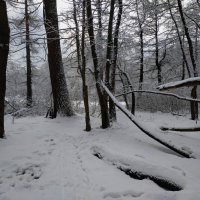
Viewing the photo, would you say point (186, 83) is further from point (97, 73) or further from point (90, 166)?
point (97, 73)

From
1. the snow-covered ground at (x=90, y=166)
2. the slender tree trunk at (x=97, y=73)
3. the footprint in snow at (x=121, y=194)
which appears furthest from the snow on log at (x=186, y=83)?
the slender tree trunk at (x=97, y=73)

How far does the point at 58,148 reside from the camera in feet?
19.0

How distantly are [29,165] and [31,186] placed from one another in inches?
31.4

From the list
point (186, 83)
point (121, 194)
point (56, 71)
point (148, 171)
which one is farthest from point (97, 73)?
point (121, 194)

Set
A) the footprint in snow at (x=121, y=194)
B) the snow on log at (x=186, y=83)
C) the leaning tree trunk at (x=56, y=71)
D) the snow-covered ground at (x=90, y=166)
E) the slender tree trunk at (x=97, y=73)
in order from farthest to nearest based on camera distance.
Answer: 1. the leaning tree trunk at (x=56, y=71)
2. the slender tree trunk at (x=97, y=73)
3. the snow on log at (x=186, y=83)
4. the snow-covered ground at (x=90, y=166)
5. the footprint in snow at (x=121, y=194)

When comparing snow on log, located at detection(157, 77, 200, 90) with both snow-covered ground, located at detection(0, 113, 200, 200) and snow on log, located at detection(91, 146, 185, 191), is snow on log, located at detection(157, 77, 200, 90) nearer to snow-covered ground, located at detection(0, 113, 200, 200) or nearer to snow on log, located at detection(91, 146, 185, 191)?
snow-covered ground, located at detection(0, 113, 200, 200)

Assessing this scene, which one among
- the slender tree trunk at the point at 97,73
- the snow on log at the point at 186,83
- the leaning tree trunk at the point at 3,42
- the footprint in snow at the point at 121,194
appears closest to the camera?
the footprint in snow at the point at 121,194

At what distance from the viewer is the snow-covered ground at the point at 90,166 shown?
3.62 m

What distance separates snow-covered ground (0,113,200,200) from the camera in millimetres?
3621

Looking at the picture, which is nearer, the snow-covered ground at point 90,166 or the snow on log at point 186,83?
the snow-covered ground at point 90,166

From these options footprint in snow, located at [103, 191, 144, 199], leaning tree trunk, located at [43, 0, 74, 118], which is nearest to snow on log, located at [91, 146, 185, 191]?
footprint in snow, located at [103, 191, 144, 199]

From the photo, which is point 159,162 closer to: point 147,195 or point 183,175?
point 183,175

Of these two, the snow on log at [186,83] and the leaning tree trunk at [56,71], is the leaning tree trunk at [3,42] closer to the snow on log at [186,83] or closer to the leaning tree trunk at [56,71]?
the leaning tree trunk at [56,71]

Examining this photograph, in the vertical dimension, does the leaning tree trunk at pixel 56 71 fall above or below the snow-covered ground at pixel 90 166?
above
